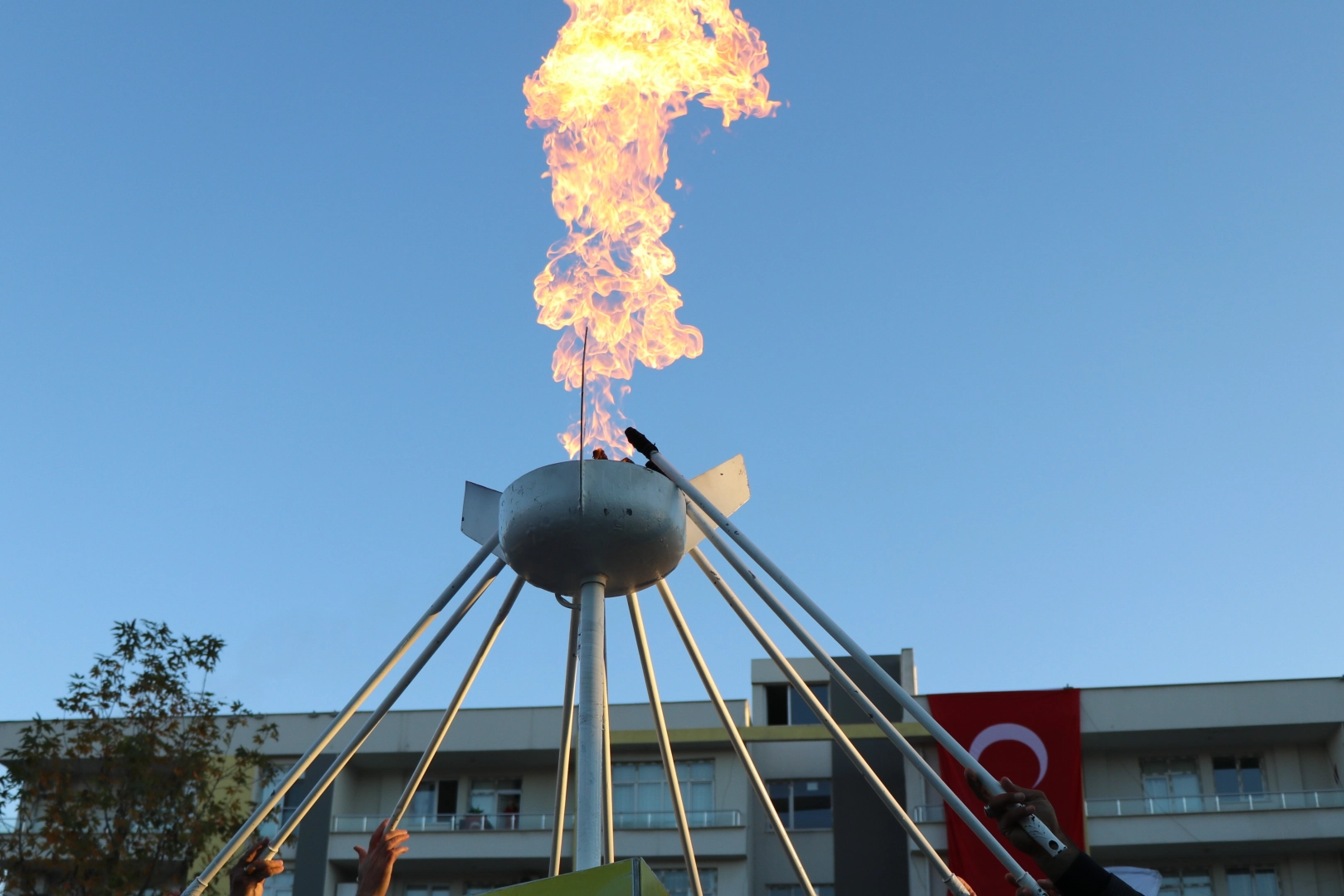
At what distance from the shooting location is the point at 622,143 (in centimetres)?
1493

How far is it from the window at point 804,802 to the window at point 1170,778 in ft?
30.6

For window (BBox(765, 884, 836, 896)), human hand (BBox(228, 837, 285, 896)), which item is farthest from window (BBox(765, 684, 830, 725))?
human hand (BBox(228, 837, 285, 896))

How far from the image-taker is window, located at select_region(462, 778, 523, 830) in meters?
43.0

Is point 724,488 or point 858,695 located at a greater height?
point 724,488

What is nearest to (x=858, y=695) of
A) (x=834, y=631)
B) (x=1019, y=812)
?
(x=834, y=631)

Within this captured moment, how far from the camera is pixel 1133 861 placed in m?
39.9

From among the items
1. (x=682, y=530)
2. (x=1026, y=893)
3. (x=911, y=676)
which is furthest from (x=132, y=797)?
(x=911, y=676)

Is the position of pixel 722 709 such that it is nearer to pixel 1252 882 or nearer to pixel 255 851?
pixel 255 851

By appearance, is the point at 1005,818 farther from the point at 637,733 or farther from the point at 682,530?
the point at 637,733

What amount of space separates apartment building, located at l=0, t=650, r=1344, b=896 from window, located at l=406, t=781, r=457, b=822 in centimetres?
5

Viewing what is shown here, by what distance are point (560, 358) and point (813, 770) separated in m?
29.7

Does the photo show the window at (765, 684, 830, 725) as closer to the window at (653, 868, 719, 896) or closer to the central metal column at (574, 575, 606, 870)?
the window at (653, 868, 719, 896)

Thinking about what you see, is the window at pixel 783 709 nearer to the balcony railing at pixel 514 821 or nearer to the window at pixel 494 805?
the balcony railing at pixel 514 821

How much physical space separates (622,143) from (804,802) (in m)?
30.6
